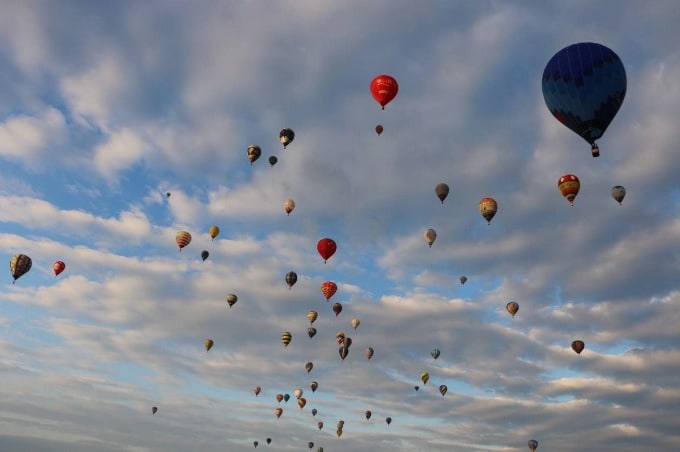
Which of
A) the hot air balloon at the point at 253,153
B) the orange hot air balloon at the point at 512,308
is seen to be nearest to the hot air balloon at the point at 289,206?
the hot air balloon at the point at 253,153

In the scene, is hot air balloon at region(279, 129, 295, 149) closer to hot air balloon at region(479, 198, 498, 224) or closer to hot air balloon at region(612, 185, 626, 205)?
hot air balloon at region(479, 198, 498, 224)

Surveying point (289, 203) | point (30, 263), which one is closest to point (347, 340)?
point (289, 203)

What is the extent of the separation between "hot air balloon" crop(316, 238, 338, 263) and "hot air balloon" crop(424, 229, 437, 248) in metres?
Result: 12.6

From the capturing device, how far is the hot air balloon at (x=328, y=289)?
76312 mm

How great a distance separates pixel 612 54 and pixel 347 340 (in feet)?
232

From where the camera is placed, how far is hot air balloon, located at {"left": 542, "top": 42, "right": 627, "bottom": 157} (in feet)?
136

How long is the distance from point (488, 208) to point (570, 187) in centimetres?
1140

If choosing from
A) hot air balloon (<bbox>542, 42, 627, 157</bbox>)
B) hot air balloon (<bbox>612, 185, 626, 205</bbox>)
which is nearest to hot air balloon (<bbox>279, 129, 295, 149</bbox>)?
hot air balloon (<bbox>542, 42, 627, 157</bbox>)

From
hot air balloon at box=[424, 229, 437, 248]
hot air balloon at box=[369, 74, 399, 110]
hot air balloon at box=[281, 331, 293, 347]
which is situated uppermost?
hot air balloon at box=[369, 74, 399, 110]

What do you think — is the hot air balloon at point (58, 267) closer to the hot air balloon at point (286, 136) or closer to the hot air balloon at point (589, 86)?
the hot air balloon at point (286, 136)

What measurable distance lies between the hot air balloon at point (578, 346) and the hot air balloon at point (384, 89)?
46.5 metres

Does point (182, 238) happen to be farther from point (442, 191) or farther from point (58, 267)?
point (442, 191)

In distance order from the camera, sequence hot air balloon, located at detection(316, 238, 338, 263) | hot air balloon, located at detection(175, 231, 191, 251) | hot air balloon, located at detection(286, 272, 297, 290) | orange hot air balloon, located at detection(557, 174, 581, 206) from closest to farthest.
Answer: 1. orange hot air balloon, located at detection(557, 174, 581, 206)
2. hot air balloon, located at detection(316, 238, 338, 263)
3. hot air balloon, located at detection(175, 231, 191, 251)
4. hot air balloon, located at detection(286, 272, 297, 290)

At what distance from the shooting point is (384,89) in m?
56.7
